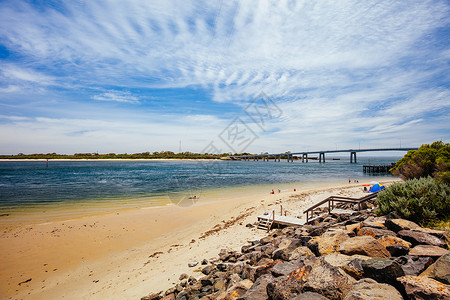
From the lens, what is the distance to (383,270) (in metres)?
3.11

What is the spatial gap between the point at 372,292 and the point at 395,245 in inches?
72.7

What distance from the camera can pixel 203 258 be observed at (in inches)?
312

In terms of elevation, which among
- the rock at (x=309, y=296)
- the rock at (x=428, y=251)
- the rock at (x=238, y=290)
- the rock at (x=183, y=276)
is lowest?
the rock at (x=183, y=276)

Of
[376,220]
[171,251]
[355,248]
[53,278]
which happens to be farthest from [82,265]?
[376,220]

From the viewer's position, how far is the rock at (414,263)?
3201 mm

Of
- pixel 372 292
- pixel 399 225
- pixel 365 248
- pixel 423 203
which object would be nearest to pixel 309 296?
pixel 372 292

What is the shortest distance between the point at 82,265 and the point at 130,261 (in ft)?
6.48

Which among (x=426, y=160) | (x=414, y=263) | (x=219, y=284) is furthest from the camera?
(x=426, y=160)

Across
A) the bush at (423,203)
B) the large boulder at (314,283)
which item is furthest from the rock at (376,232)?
the large boulder at (314,283)

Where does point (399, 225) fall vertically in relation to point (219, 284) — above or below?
above

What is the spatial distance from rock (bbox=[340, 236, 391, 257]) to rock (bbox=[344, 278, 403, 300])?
1.11 meters

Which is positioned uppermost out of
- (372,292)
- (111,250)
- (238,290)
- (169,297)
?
(372,292)

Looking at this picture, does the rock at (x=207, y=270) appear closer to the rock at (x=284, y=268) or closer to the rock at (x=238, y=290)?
the rock at (x=238, y=290)

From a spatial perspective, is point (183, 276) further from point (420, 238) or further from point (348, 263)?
point (420, 238)
